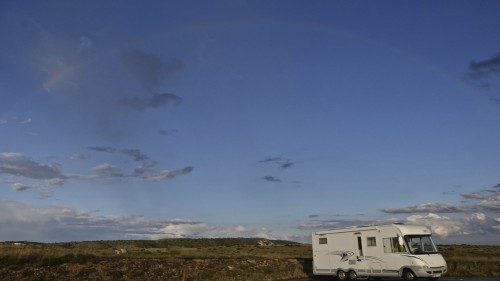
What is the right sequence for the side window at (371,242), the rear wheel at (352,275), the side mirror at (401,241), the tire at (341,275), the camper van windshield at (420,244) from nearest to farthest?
1. the camper van windshield at (420,244)
2. the side mirror at (401,241)
3. the side window at (371,242)
4. the rear wheel at (352,275)
5. the tire at (341,275)

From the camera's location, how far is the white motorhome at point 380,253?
25.0 m

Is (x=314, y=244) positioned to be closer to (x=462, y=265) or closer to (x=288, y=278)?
(x=288, y=278)

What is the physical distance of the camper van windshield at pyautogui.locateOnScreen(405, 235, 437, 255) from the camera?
2570 centimetres

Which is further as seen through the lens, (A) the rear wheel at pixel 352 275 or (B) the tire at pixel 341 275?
(B) the tire at pixel 341 275

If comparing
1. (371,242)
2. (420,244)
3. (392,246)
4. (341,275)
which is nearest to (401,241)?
(392,246)

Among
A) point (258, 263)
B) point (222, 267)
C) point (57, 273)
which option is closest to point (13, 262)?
point (57, 273)

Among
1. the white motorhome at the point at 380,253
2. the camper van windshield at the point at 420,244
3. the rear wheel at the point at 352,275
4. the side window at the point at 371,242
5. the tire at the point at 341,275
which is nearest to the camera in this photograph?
the white motorhome at the point at 380,253

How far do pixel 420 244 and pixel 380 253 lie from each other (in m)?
2.48

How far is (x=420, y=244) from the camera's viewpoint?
85.8ft

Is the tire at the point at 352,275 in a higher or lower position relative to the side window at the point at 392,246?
lower

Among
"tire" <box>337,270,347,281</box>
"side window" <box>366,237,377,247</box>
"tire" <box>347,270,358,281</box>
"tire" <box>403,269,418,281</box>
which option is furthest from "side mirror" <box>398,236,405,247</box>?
"tire" <box>337,270,347,281</box>

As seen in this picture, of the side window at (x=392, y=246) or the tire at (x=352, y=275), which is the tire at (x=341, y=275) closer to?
the tire at (x=352, y=275)

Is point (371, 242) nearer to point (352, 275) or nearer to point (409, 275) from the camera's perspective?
point (352, 275)

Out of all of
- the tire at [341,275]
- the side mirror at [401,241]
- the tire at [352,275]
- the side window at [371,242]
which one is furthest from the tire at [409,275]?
the tire at [341,275]
